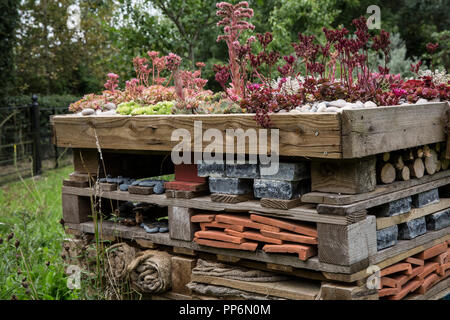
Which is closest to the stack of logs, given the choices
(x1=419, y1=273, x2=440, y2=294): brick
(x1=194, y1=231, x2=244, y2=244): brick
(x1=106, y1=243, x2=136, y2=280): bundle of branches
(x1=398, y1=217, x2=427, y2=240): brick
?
(x1=398, y1=217, x2=427, y2=240): brick

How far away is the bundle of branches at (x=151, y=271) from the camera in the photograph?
3.10 meters

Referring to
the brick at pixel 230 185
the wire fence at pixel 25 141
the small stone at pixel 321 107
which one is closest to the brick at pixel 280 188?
the brick at pixel 230 185

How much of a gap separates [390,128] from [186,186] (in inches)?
47.2

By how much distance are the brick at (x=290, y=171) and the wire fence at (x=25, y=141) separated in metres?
6.53

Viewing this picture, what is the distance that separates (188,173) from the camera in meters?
3.07

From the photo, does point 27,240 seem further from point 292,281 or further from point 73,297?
point 292,281

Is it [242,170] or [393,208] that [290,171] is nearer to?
[242,170]

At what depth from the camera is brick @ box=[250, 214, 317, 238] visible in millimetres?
2520

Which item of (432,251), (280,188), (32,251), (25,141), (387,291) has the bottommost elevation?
(32,251)

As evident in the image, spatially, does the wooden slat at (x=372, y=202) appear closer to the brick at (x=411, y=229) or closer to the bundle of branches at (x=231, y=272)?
the brick at (x=411, y=229)

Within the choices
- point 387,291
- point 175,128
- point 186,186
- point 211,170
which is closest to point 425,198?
point 387,291

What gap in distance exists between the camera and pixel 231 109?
2.99 meters

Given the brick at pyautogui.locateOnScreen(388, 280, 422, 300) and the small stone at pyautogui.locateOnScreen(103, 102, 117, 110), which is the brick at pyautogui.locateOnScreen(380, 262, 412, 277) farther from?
the small stone at pyautogui.locateOnScreen(103, 102, 117, 110)

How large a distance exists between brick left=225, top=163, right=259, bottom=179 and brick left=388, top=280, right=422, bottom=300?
0.99 meters
